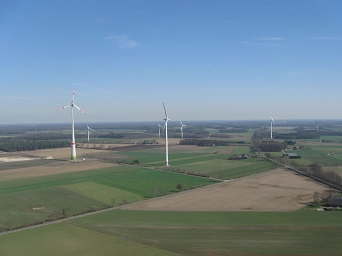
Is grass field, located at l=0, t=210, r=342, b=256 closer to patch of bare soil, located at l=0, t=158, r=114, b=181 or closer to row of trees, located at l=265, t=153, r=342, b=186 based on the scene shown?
row of trees, located at l=265, t=153, r=342, b=186

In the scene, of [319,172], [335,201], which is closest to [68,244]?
[335,201]

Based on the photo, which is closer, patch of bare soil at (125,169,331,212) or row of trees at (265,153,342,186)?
patch of bare soil at (125,169,331,212)

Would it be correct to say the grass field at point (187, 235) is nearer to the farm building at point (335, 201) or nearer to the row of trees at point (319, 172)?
the farm building at point (335, 201)

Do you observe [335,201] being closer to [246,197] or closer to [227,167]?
[246,197]

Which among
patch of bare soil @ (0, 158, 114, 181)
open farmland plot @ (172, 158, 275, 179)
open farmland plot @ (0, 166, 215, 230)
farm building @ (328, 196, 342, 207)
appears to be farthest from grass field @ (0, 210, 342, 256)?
patch of bare soil @ (0, 158, 114, 181)

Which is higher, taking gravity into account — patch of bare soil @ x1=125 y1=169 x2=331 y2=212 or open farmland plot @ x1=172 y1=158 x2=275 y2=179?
open farmland plot @ x1=172 y1=158 x2=275 y2=179

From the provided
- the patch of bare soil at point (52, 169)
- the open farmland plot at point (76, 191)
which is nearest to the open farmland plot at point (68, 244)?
the open farmland plot at point (76, 191)

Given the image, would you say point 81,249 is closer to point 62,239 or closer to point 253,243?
point 62,239

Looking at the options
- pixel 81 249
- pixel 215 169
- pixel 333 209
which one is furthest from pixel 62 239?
pixel 215 169
